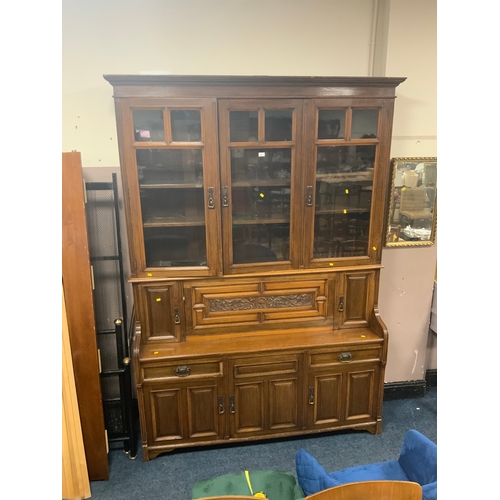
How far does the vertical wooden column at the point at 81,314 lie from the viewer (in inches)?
76.7

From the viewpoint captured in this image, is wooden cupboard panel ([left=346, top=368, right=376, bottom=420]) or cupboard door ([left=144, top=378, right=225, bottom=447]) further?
wooden cupboard panel ([left=346, top=368, right=376, bottom=420])

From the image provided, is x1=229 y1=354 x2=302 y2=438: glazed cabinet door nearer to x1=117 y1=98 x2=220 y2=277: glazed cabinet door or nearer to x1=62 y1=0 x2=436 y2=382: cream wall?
x1=117 y1=98 x2=220 y2=277: glazed cabinet door

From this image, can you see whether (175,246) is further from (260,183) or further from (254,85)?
(254,85)

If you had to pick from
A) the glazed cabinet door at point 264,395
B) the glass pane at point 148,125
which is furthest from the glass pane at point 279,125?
the glazed cabinet door at point 264,395

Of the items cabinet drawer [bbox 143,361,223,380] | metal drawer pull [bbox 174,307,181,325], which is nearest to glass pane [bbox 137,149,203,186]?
metal drawer pull [bbox 174,307,181,325]

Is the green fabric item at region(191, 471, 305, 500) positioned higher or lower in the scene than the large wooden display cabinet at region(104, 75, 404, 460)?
lower

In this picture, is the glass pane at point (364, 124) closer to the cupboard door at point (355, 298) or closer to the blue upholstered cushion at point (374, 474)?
the cupboard door at point (355, 298)

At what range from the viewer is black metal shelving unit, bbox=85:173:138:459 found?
2.23 metres

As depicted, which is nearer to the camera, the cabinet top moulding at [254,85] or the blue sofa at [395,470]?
the blue sofa at [395,470]

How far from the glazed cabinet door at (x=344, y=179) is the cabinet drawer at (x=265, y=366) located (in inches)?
24.2

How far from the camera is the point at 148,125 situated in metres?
2.01

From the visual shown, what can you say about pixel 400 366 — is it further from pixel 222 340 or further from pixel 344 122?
pixel 344 122
